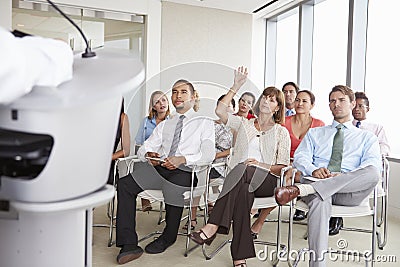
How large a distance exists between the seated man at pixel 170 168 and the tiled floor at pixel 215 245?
0.11 m

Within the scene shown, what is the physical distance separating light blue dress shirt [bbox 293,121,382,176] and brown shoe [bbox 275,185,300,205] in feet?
1.39

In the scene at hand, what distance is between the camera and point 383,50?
526 cm

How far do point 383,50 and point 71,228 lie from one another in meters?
4.86

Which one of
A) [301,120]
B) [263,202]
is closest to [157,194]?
[263,202]

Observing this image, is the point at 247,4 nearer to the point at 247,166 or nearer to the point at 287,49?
the point at 287,49

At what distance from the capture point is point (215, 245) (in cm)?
365

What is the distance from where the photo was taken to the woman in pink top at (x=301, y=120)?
408 centimetres

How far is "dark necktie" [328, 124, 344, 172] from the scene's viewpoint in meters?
3.35

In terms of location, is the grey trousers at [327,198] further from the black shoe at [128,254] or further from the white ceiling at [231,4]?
the white ceiling at [231,4]

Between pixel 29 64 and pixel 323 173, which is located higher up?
pixel 29 64

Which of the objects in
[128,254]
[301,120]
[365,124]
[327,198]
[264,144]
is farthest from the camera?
[365,124]

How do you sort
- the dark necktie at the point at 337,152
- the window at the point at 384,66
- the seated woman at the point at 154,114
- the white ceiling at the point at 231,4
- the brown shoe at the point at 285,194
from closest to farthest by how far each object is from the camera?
the brown shoe at the point at 285,194
the dark necktie at the point at 337,152
the seated woman at the point at 154,114
the window at the point at 384,66
the white ceiling at the point at 231,4

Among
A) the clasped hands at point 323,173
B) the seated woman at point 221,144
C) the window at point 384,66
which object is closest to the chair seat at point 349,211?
the clasped hands at point 323,173

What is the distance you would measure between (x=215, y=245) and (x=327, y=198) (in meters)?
1.04
